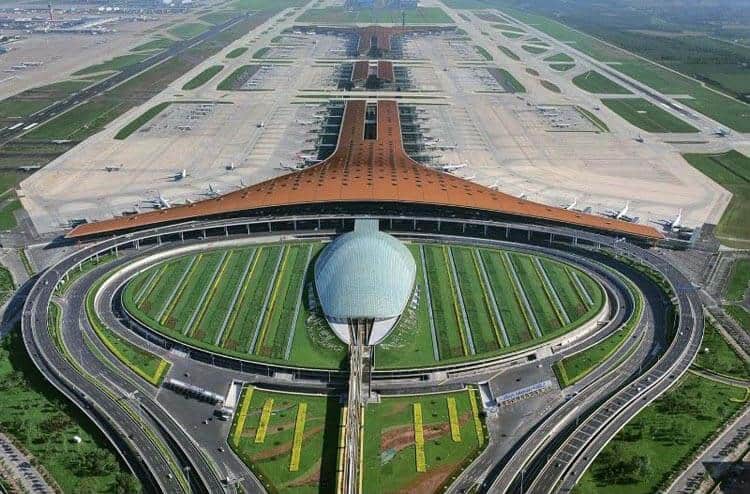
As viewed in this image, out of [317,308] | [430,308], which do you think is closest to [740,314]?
[430,308]

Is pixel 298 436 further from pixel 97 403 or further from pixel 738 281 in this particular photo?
pixel 738 281

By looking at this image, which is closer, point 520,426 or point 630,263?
point 520,426

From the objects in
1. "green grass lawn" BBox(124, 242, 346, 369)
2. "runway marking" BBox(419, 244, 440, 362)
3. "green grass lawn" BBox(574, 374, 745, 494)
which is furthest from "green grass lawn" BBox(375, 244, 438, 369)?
"green grass lawn" BBox(574, 374, 745, 494)

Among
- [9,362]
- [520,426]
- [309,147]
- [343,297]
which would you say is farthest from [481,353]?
[309,147]

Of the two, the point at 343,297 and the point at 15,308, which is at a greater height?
the point at 343,297

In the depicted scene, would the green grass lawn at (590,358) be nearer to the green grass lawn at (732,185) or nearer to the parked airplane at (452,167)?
the green grass lawn at (732,185)

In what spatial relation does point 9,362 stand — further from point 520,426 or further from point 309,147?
point 309,147

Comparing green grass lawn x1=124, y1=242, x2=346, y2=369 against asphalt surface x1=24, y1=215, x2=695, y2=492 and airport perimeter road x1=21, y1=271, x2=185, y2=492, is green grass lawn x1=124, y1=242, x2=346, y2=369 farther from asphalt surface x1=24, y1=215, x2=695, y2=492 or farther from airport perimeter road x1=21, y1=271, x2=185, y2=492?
airport perimeter road x1=21, y1=271, x2=185, y2=492

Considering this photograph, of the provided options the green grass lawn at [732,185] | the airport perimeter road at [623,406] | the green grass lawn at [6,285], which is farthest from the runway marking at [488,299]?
the green grass lawn at [6,285]
